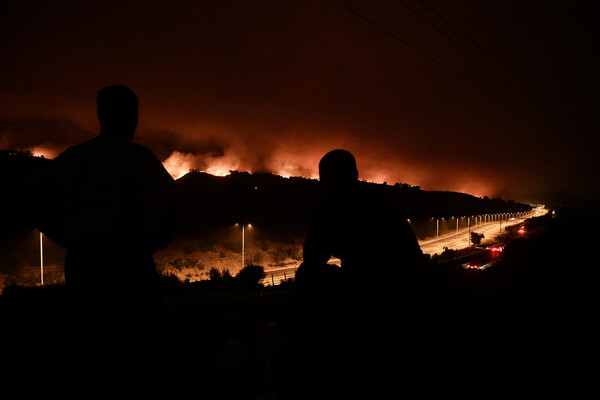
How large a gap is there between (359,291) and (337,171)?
0.72 meters

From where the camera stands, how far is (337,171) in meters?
1.93

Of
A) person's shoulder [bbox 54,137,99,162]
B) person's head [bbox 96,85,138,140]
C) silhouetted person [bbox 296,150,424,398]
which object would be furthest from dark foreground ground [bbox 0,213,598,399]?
person's head [bbox 96,85,138,140]

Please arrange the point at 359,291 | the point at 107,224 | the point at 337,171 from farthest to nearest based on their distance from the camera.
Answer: the point at 337,171, the point at 359,291, the point at 107,224

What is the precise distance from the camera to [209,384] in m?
3.17

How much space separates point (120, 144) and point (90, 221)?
452 mm

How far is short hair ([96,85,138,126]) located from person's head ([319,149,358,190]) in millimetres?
1226

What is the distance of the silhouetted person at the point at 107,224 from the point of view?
5.25 feet

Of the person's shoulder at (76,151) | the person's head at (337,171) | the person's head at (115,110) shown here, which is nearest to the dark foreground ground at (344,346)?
the person's head at (337,171)

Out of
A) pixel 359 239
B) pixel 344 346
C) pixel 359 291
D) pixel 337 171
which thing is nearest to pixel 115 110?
pixel 337 171

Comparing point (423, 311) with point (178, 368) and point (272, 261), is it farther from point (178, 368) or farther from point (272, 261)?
point (272, 261)

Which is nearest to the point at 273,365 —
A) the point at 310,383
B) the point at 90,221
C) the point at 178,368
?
the point at 178,368

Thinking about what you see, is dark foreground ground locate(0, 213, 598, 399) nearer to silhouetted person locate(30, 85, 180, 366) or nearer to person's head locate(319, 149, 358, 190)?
silhouetted person locate(30, 85, 180, 366)

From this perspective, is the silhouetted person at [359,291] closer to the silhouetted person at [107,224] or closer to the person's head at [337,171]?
the person's head at [337,171]

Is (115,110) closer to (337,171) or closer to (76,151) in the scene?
(76,151)
